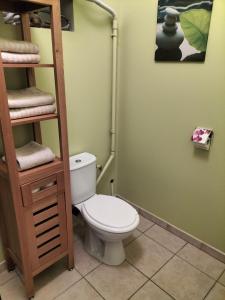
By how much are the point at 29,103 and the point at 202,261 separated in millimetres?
1695

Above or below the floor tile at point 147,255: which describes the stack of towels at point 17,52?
above

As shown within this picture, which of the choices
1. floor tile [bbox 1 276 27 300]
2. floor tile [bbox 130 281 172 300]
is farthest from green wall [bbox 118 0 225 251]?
floor tile [bbox 1 276 27 300]

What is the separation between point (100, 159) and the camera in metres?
2.22

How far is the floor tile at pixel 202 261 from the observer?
1.73m

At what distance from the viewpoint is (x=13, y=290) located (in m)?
1.57

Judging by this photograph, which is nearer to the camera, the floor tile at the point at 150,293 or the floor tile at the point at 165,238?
the floor tile at the point at 150,293

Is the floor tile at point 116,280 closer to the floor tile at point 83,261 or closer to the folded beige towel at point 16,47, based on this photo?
the floor tile at point 83,261

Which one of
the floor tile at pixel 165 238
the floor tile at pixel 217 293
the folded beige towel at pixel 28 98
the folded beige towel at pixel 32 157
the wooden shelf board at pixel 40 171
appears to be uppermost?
the folded beige towel at pixel 28 98

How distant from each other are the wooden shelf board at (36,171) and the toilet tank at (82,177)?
0.32 meters

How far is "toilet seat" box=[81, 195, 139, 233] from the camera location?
159cm

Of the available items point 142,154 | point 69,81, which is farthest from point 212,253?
point 69,81

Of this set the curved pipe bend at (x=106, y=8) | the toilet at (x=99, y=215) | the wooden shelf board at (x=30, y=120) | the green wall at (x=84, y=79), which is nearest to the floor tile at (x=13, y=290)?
the green wall at (x=84, y=79)

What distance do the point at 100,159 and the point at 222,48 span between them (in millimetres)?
1324

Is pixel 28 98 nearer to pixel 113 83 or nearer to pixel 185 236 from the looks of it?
pixel 113 83
